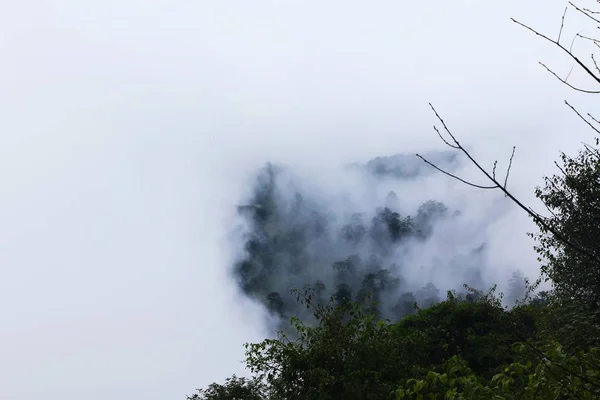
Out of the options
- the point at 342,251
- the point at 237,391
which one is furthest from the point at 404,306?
the point at 237,391

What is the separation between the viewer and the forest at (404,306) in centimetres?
519

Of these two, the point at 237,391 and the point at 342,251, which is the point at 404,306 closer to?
the point at 342,251

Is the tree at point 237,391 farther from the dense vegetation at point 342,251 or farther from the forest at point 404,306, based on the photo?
the dense vegetation at point 342,251

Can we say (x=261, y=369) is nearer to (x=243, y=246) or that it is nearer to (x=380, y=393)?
(x=380, y=393)

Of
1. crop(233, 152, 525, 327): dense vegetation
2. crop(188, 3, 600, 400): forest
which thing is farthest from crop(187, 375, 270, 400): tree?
crop(233, 152, 525, 327): dense vegetation

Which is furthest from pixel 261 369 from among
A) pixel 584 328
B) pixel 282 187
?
pixel 282 187

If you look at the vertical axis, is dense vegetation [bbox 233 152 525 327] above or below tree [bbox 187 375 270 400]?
above

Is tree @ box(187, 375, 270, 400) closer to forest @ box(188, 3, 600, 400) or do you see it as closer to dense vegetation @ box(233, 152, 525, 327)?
forest @ box(188, 3, 600, 400)

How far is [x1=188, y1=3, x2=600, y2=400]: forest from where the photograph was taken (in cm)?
519

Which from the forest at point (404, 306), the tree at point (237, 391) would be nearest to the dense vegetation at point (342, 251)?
the forest at point (404, 306)

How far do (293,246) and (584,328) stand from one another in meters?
105

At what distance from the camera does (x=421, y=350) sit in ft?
63.7

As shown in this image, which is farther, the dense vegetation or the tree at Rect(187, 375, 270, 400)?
the dense vegetation

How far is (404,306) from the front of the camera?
95375mm
